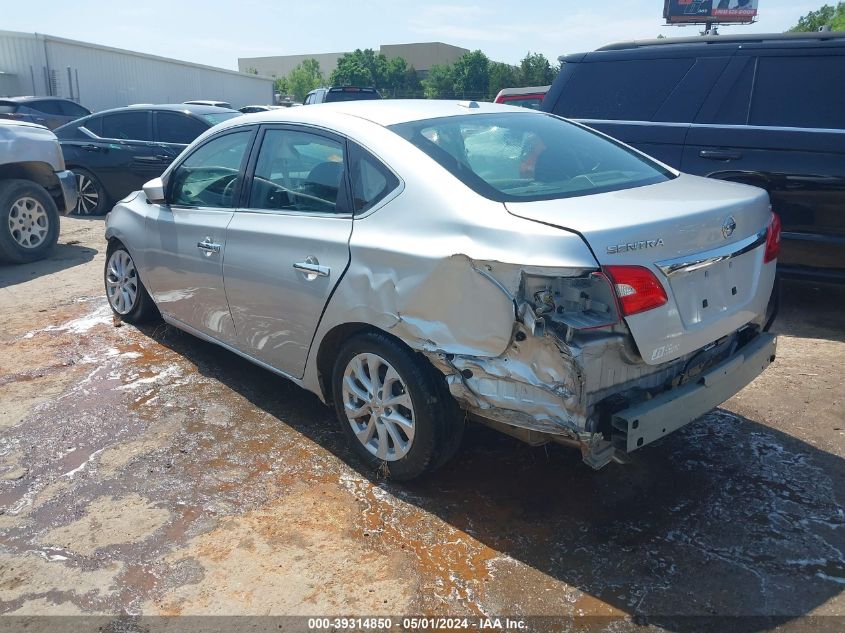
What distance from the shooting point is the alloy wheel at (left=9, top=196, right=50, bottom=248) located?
307 inches

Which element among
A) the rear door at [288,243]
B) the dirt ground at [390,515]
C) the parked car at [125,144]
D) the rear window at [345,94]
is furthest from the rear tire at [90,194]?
the rear window at [345,94]

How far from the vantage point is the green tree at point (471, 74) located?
58750 millimetres

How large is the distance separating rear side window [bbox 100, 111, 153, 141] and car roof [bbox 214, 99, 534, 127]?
6.73 metres

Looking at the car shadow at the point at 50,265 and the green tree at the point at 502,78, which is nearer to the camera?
the car shadow at the point at 50,265

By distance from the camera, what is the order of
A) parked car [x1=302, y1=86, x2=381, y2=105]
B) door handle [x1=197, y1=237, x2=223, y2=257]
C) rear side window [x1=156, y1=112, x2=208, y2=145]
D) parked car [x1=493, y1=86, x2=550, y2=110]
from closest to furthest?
door handle [x1=197, y1=237, x2=223, y2=257] < rear side window [x1=156, y1=112, x2=208, y2=145] < parked car [x1=493, y1=86, x2=550, y2=110] < parked car [x1=302, y1=86, x2=381, y2=105]

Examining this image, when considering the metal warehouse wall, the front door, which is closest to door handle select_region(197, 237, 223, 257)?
the front door

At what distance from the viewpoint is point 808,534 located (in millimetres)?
3023

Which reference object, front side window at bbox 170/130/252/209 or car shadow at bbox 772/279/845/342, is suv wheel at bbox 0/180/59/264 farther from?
car shadow at bbox 772/279/845/342

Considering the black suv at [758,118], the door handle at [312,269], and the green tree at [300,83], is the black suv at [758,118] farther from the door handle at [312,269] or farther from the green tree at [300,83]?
the green tree at [300,83]

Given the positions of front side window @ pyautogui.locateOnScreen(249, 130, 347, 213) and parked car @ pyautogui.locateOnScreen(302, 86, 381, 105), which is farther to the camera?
parked car @ pyautogui.locateOnScreen(302, 86, 381, 105)

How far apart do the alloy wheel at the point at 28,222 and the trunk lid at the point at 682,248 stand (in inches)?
264

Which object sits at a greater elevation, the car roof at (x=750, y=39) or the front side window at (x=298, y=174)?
the car roof at (x=750, y=39)

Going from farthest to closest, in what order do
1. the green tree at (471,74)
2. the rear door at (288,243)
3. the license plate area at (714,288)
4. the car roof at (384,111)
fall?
the green tree at (471,74) → the car roof at (384,111) → the rear door at (288,243) → the license plate area at (714,288)

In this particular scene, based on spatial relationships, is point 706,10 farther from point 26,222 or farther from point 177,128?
point 26,222
